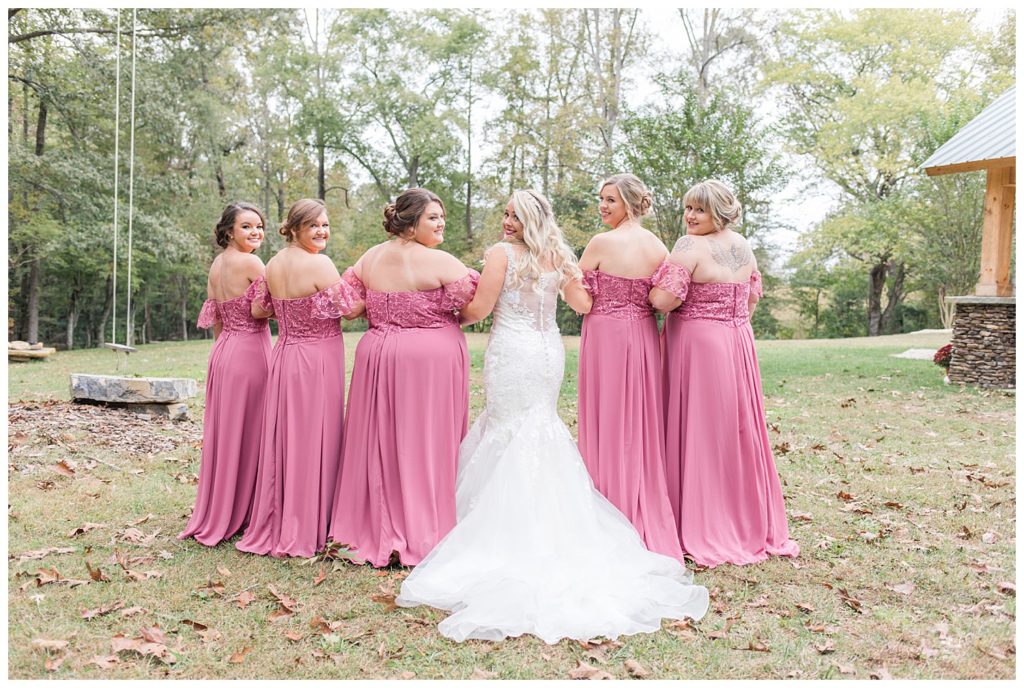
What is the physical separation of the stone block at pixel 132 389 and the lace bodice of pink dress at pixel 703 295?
651 cm

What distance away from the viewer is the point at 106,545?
5262 millimetres

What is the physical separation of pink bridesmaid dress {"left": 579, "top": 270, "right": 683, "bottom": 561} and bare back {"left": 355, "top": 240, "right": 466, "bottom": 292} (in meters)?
0.91

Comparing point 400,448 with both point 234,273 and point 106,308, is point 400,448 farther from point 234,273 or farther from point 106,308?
point 106,308

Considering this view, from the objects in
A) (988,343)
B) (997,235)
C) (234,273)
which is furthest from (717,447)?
(997,235)

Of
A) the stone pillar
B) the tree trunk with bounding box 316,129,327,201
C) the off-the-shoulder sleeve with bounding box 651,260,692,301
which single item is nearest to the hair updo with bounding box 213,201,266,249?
the off-the-shoulder sleeve with bounding box 651,260,692,301

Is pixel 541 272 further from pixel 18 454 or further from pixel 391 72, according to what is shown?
pixel 391 72

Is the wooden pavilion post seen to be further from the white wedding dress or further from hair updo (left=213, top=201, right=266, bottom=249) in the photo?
hair updo (left=213, top=201, right=266, bottom=249)

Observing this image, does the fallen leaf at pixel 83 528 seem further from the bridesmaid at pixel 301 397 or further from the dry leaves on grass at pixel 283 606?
the dry leaves on grass at pixel 283 606

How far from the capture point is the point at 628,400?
5.16 m

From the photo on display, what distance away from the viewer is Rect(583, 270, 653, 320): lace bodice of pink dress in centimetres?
510

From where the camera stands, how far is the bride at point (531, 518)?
4059 mm

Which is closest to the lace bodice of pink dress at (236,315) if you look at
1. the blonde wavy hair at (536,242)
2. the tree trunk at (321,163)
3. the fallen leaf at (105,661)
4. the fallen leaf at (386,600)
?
the blonde wavy hair at (536,242)

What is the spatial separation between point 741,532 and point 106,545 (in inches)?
159

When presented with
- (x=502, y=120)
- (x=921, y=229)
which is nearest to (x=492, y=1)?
(x=502, y=120)
